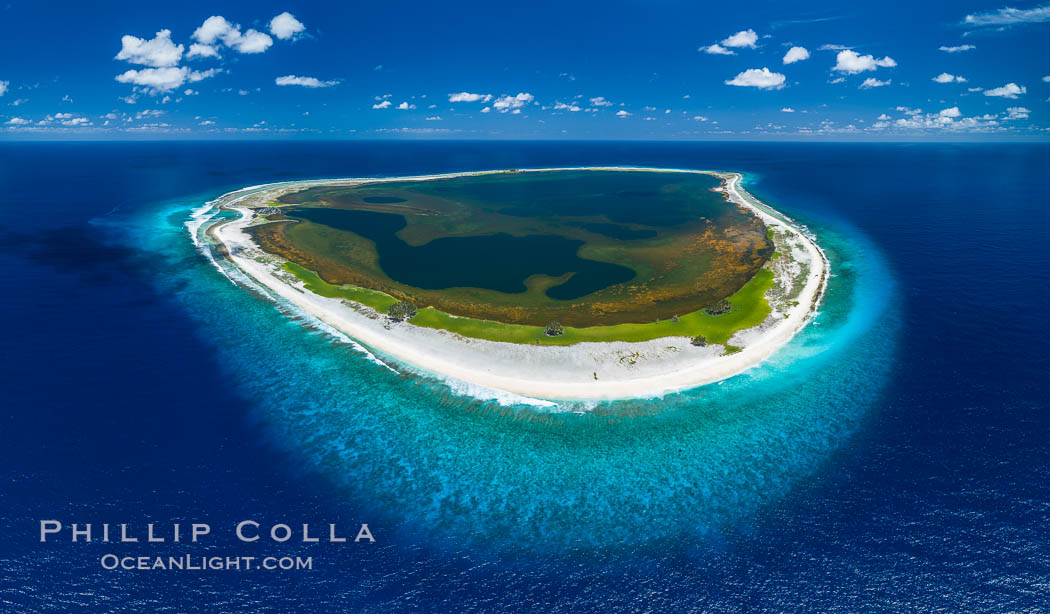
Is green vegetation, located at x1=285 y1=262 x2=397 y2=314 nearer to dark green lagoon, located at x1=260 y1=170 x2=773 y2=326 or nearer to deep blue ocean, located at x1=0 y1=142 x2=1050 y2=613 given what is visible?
dark green lagoon, located at x1=260 y1=170 x2=773 y2=326

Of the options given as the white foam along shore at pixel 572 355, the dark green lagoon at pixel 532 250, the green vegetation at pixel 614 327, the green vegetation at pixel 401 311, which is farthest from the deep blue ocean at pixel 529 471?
→ the dark green lagoon at pixel 532 250

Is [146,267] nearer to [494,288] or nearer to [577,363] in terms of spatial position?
[494,288]

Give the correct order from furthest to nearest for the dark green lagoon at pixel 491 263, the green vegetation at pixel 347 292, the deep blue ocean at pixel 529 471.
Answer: the dark green lagoon at pixel 491 263 < the green vegetation at pixel 347 292 < the deep blue ocean at pixel 529 471

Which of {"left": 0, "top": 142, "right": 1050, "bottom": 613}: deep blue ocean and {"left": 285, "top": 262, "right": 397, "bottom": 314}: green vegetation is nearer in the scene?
{"left": 0, "top": 142, "right": 1050, "bottom": 613}: deep blue ocean

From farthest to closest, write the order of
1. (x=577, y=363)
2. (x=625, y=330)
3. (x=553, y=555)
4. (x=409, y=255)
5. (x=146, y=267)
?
(x=409, y=255) → (x=146, y=267) → (x=625, y=330) → (x=577, y=363) → (x=553, y=555)

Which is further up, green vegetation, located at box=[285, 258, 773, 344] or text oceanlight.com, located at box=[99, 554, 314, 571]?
green vegetation, located at box=[285, 258, 773, 344]

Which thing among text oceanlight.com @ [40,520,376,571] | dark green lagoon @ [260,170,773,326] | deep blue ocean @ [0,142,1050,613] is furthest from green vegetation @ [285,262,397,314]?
text oceanlight.com @ [40,520,376,571]

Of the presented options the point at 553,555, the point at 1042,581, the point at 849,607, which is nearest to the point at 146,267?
the point at 553,555

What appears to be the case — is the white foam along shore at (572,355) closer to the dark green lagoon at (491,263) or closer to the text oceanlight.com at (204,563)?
the dark green lagoon at (491,263)

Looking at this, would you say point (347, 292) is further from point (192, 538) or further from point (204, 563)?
point (204, 563)
